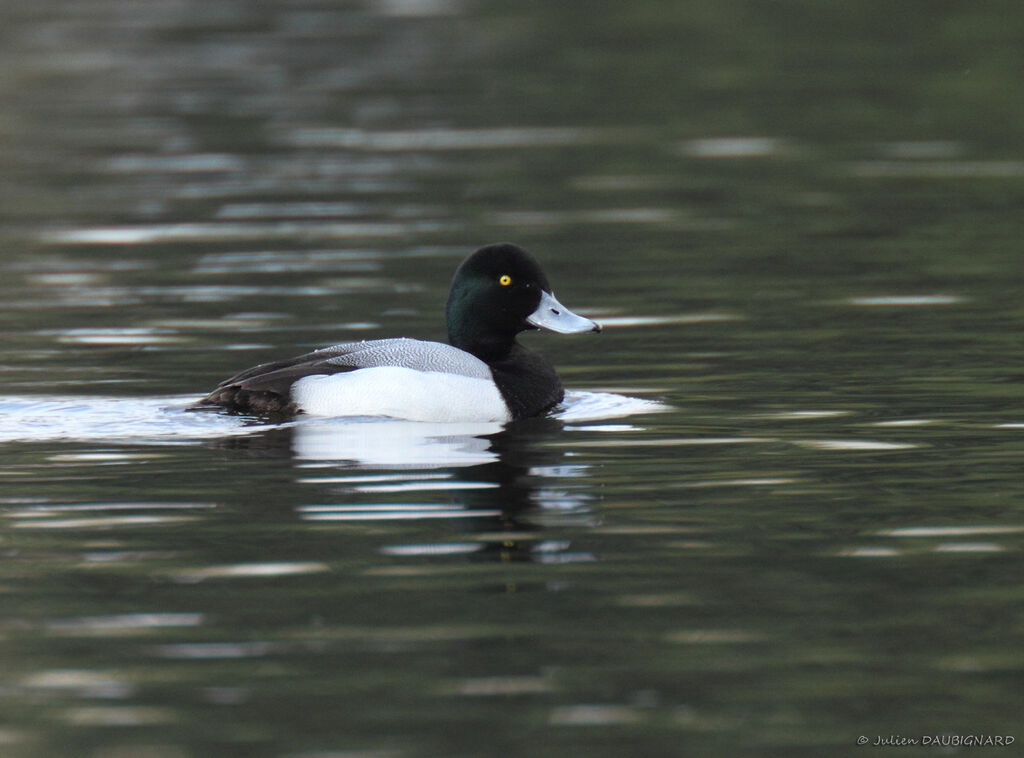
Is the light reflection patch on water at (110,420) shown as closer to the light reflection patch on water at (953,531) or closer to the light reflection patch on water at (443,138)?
the light reflection patch on water at (953,531)

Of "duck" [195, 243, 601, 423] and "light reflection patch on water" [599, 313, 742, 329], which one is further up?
"duck" [195, 243, 601, 423]

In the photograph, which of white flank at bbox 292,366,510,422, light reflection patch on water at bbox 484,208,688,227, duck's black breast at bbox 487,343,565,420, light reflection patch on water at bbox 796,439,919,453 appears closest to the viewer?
light reflection patch on water at bbox 796,439,919,453

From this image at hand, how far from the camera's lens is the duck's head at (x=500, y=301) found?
11.1m

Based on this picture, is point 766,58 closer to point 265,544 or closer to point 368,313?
point 368,313

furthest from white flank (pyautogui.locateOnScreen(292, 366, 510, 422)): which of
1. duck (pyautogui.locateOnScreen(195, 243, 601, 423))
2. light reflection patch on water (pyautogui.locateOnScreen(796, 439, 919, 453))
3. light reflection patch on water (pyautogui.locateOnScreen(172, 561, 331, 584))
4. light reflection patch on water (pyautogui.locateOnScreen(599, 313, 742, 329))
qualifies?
light reflection patch on water (pyautogui.locateOnScreen(599, 313, 742, 329))

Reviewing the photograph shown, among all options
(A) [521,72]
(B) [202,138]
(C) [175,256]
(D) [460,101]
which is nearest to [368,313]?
(C) [175,256]

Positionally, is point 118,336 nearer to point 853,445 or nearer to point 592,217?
point 853,445

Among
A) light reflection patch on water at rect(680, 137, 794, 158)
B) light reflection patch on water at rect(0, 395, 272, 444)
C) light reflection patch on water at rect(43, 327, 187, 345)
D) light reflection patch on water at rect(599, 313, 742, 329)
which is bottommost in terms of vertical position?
light reflection patch on water at rect(599, 313, 742, 329)

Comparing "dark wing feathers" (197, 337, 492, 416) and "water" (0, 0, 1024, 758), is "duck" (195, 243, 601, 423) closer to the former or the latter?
"dark wing feathers" (197, 337, 492, 416)

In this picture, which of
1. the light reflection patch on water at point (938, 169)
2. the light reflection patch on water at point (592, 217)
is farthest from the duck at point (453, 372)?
the light reflection patch on water at point (938, 169)

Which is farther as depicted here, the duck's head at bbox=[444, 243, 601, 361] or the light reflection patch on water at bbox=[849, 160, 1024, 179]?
the light reflection patch on water at bbox=[849, 160, 1024, 179]

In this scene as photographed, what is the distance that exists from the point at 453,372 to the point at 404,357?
30 centimetres

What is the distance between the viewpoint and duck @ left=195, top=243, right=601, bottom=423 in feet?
32.9

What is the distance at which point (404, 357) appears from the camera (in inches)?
400
